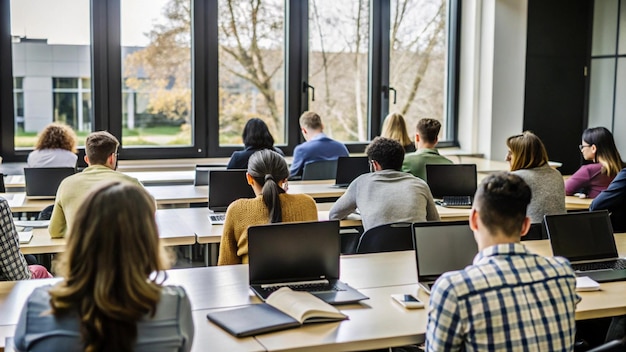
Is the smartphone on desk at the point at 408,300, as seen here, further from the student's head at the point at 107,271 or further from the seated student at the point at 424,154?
the seated student at the point at 424,154

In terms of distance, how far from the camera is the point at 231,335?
7.93 ft

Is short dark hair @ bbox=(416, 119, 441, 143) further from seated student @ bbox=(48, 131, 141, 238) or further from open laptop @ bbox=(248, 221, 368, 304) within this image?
open laptop @ bbox=(248, 221, 368, 304)

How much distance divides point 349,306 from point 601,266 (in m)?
1.24

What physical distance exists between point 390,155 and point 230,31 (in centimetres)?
383

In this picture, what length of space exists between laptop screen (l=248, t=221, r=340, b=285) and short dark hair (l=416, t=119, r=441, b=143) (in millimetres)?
3047

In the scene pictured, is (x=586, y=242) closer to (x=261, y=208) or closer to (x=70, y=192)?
(x=261, y=208)

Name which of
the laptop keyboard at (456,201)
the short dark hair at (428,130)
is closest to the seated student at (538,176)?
the laptop keyboard at (456,201)

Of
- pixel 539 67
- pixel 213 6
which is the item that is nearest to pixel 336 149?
pixel 213 6

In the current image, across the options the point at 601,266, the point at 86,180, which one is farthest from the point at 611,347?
the point at 86,180

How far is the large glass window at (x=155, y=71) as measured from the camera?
738 centimetres

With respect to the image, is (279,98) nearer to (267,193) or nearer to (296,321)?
(267,193)

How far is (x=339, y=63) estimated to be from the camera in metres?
8.21

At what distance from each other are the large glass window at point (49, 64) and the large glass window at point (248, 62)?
4.31 feet

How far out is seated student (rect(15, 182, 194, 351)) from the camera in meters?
1.78
